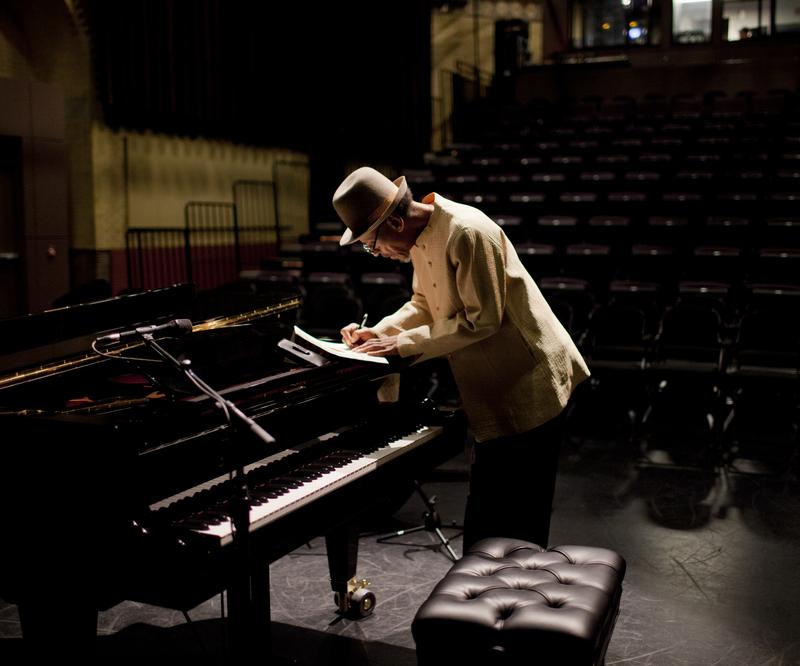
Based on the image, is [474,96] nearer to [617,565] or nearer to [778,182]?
[778,182]

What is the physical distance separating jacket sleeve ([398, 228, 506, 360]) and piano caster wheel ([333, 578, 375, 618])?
1.00 m

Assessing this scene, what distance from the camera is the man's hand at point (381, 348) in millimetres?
2500

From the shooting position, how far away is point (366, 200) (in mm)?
2445

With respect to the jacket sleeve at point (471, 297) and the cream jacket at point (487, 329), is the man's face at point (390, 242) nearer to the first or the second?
the cream jacket at point (487, 329)

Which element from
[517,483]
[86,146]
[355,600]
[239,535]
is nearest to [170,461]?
[239,535]

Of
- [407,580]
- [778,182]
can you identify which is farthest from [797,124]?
[407,580]

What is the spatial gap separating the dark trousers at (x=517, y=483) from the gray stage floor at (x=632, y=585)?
0.51 meters

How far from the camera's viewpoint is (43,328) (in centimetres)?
234

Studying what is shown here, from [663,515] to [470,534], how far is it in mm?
1693

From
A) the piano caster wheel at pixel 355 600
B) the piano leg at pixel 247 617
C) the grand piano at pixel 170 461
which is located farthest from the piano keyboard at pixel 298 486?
the piano caster wheel at pixel 355 600

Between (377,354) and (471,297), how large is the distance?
0.31m

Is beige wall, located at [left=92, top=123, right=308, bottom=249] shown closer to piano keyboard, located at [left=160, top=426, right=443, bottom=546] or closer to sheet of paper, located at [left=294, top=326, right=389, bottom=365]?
sheet of paper, located at [left=294, top=326, right=389, bottom=365]

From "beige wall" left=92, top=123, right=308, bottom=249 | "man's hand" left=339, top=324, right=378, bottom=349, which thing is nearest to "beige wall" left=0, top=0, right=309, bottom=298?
"beige wall" left=92, top=123, right=308, bottom=249

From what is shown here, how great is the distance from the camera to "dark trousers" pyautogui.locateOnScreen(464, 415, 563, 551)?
2666 mm
